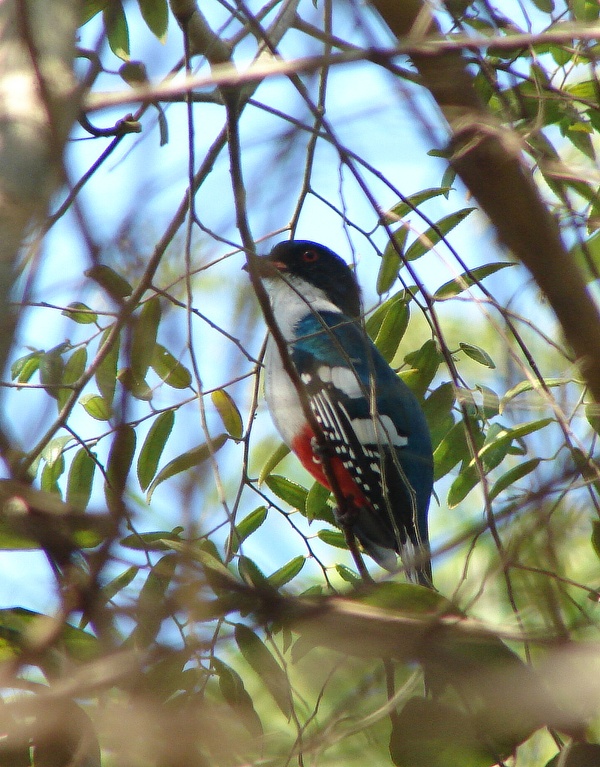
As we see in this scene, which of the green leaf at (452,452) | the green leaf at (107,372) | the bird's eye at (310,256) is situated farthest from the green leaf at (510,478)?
the bird's eye at (310,256)

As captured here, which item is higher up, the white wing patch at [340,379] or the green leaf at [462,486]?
the white wing patch at [340,379]

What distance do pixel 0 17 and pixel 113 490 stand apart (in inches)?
35.6

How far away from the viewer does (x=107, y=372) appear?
3002mm

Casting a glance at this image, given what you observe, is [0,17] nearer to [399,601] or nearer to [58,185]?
[58,185]

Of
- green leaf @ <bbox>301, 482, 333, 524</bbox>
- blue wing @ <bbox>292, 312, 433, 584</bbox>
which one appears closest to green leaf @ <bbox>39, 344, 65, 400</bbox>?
green leaf @ <bbox>301, 482, 333, 524</bbox>

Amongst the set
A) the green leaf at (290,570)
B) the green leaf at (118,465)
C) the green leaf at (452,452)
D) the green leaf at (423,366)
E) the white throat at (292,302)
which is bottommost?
the green leaf at (118,465)

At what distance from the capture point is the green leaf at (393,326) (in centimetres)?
340

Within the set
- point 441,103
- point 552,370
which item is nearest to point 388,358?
point 552,370

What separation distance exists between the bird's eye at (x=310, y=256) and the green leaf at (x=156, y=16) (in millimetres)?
1811

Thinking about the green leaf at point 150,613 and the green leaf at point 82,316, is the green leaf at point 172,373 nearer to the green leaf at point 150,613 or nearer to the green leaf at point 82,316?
the green leaf at point 82,316

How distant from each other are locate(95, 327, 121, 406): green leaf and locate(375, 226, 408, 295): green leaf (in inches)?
39.2

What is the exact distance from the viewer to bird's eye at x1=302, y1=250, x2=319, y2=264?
16.0 feet

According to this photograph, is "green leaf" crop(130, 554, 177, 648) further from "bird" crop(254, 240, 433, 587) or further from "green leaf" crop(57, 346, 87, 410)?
"bird" crop(254, 240, 433, 587)

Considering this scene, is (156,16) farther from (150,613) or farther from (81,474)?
(150,613)
